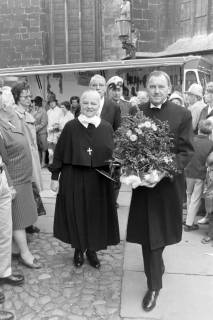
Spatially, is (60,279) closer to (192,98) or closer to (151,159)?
(151,159)

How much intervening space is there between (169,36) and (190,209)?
14732 mm

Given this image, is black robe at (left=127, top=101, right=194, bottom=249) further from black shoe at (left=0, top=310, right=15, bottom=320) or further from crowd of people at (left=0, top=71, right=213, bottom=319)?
black shoe at (left=0, top=310, right=15, bottom=320)

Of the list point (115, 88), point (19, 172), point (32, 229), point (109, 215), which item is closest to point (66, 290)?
point (109, 215)

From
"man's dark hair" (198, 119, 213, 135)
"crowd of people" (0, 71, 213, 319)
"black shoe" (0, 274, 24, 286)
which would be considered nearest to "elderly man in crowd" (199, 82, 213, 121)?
"man's dark hair" (198, 119, 213, 135)

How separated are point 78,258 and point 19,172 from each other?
1.07 m

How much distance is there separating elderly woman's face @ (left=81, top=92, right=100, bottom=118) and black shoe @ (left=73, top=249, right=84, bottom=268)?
140 centimetres

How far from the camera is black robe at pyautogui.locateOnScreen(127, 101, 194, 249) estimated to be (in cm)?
308

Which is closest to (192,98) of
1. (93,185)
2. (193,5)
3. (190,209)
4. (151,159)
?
(190,209)

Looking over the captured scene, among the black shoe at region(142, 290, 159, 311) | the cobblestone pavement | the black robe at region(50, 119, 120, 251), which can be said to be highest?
the black robe at region(50, 119, 120, 251)

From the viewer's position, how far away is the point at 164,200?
10.2ft

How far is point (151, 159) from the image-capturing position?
281 cm

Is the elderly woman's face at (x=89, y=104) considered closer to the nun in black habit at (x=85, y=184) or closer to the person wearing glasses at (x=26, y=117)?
Result: the nun in black habit at (x=85, y=184)

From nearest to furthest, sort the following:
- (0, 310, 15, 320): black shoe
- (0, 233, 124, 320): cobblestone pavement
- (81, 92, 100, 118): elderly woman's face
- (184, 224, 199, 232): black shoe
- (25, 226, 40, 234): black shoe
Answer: (0, 310, 15, 320): black shoe
(0, 233, 124, 320): cobblestone pavement
(81, 92, 100, 118): elderly woman's face
(25, 226, 40, 234): black shoe
(184, 224, 199, 232): black shoe

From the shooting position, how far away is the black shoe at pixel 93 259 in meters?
3.90
